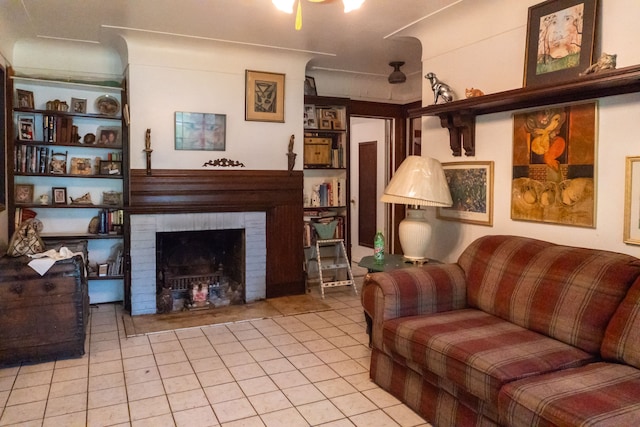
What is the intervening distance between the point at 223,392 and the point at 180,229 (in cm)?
196

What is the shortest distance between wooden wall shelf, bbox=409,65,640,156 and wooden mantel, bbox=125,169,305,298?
162cm

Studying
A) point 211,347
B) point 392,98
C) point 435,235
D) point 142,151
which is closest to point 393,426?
point 211,347

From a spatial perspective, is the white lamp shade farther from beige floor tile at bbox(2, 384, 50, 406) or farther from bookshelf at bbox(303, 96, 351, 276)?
beige floor tile at bbox(2, 384, 50, 406)

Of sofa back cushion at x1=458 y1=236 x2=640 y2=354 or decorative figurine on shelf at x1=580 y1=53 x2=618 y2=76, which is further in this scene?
decorative figurine on shelf at x1=580 y1=53 x2=618 y2=76

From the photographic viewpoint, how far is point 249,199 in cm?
443

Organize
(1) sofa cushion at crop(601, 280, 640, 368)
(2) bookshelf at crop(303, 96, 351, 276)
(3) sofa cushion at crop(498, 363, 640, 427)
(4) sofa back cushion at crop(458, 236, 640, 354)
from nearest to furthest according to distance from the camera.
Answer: (3) sofa cushion at crop(498, 363, 640, 427) < (1) sofa cushion at crop(601, 280, 640, 368) < (4) sofa back cushion at crop(458, 236, 640, 354) < (2) bookshelf at crop(303, 96, 351, 276)

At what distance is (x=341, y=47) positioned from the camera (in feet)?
14.1

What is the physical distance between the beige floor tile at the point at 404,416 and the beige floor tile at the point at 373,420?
0.03 m

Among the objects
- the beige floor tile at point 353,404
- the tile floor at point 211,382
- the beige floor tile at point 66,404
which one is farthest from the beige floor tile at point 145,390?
the beige floor tile at point 353,404

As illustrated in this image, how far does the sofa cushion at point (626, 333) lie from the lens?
6.10ft

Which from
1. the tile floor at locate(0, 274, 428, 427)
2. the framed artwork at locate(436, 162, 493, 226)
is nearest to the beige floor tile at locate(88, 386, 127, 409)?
the tile floor at locate(0, 274, 428, 427)

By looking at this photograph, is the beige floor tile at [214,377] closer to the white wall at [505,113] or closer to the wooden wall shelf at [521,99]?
the white wall at [505,113]

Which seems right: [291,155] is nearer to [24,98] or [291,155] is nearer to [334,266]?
[334,266]

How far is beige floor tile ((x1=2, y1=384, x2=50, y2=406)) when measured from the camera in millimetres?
2502
